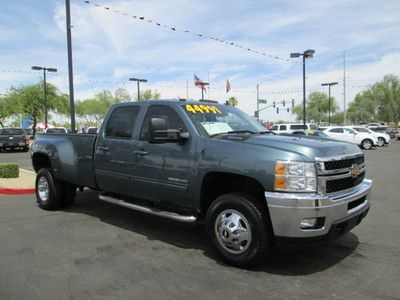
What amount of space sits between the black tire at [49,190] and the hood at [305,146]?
403cm

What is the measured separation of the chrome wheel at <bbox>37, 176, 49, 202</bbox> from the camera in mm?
8006

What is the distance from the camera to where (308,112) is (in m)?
107

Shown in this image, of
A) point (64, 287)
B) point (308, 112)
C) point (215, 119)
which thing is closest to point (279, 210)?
point (215, 119)

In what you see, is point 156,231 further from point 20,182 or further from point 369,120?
point 369,120

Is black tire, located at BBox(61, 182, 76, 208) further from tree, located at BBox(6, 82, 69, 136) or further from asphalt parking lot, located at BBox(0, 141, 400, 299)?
tree, located at BBox(6, 82, 69, 136)

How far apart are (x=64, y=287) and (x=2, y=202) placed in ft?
17.5

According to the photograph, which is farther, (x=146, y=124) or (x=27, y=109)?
(x=27, y=109)

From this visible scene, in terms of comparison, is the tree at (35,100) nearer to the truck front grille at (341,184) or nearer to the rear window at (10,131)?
the rear window at (10,131)

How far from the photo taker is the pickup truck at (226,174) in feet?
14.3

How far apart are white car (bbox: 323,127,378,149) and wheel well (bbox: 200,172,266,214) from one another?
27292 mm

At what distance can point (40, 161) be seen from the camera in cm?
850

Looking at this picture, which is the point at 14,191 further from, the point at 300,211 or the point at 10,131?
the point at 10,131

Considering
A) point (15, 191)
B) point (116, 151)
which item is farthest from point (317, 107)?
point (116, 151)

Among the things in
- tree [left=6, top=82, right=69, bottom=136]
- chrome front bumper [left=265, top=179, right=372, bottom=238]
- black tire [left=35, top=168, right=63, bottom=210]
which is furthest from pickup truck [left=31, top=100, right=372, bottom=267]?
tree [left=6, top=82, right=69, bottom=136]
